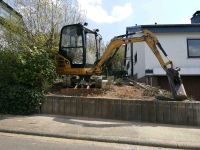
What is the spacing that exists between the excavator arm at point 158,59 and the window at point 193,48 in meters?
7.66

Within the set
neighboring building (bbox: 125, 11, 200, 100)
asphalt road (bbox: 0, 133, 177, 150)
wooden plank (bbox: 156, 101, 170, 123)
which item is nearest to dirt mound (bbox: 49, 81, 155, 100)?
wooden plank (bbox: 156, 101, 170, 123)

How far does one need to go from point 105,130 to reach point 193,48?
13126mm

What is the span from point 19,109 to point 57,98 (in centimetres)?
153

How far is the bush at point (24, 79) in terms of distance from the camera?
13.9m

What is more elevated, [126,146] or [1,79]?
[1,79]

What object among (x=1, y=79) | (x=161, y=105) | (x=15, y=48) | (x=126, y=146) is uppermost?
(x=15, y=48)

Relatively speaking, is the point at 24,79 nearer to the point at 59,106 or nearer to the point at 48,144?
the point at 59,106

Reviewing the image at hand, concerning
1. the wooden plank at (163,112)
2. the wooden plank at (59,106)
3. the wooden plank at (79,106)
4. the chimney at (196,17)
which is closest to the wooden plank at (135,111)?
the wooden plank at (163,112)

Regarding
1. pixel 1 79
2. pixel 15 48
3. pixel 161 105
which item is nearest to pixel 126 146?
pixel 161 105

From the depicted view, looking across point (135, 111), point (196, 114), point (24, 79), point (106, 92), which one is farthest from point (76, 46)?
point (196, 114)

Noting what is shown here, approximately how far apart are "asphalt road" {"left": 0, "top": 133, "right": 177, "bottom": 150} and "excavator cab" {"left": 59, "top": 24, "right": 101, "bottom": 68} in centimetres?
651

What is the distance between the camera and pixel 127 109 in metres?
13.5

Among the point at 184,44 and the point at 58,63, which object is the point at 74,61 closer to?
the point at 58,63

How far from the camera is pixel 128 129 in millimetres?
11422
